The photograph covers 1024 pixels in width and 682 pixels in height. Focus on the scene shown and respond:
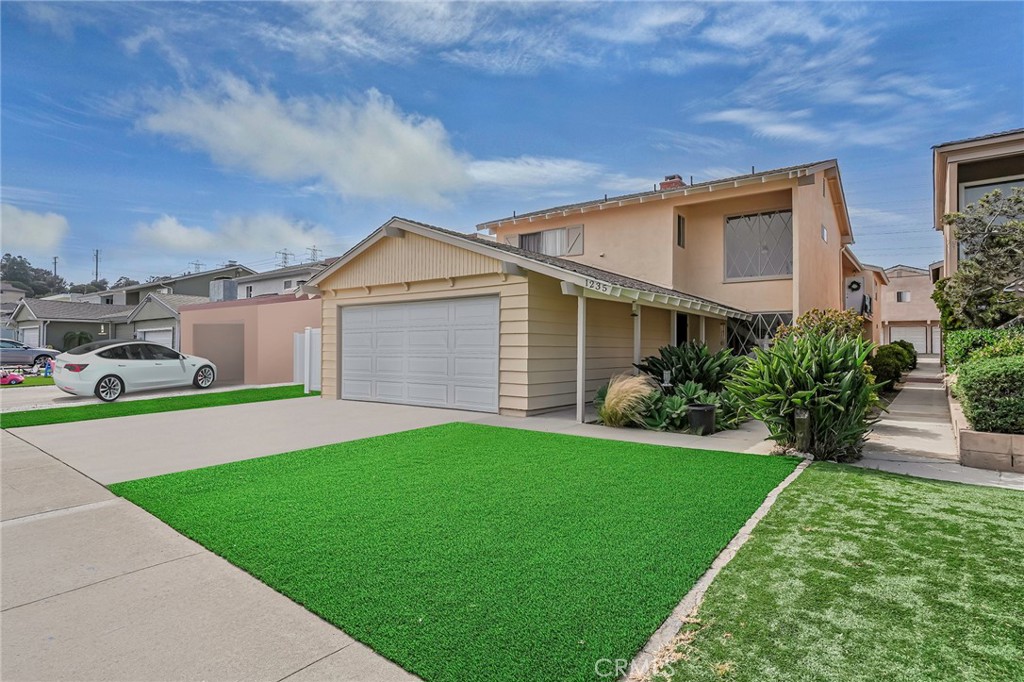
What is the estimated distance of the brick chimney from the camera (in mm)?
16208

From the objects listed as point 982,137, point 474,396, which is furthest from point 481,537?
point 982,137

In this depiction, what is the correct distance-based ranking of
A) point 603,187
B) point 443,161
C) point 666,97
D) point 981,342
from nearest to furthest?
point 981,342
point 666,97
point 603,187
point 443,161

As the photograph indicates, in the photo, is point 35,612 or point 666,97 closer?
point 35,612

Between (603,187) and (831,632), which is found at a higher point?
(603,187)

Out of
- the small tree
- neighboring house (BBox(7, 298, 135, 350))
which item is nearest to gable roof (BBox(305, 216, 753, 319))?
the small tree

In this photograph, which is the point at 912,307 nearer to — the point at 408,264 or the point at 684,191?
the point at 684,191

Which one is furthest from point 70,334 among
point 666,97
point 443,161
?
point 666,97

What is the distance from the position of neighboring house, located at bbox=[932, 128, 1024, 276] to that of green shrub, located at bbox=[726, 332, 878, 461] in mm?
7247

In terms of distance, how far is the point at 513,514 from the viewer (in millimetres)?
4293

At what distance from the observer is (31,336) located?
111 ft

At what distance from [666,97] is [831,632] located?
15047 mm

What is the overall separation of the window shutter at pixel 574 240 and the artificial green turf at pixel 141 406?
908cm

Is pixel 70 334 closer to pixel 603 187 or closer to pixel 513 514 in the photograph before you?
pixel 603 187

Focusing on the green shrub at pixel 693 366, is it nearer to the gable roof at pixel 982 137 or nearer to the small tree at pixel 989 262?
the small tree at pixel 989 262
